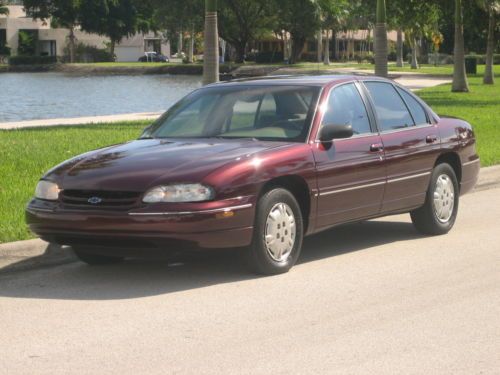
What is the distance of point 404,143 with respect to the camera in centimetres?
1032

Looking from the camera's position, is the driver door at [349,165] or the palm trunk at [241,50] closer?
the driver door at [349,165]

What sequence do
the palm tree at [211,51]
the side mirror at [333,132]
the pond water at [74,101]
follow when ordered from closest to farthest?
the side mirror at [333,132]
the palm tree at [211,51]
the pond water at [74,101]

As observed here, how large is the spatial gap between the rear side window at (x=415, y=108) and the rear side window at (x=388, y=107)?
0.08 m

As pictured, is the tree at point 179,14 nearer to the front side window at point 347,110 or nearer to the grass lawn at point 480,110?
the grass lawn at point 480,110

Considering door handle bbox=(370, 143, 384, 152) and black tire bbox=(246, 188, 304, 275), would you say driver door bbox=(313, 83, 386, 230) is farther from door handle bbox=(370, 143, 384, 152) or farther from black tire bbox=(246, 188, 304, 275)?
black tire bbox=(246, 188, 304, 275)

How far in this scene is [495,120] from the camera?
24.5 meters

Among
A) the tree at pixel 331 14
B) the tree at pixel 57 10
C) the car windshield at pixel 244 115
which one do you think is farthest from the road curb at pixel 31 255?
the tree at pixel 57 10

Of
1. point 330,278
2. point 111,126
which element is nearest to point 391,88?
point 330,278

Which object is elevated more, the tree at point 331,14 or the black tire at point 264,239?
the tree at point 331,14

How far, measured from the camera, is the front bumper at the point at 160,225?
8.20 meters

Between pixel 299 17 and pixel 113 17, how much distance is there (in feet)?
97.2

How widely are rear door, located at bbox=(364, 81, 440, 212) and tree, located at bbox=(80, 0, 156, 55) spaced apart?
9532cm

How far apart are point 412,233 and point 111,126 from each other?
1244cm

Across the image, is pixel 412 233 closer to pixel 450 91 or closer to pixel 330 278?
pixel 330 278
